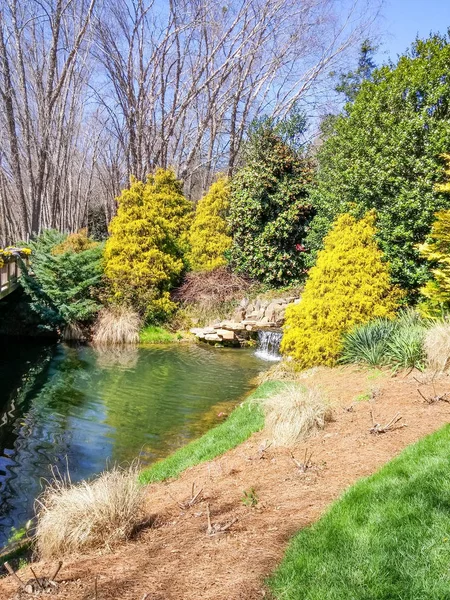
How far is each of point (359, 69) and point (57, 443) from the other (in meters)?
28.6

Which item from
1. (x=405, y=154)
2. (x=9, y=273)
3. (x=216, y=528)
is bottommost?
(x=216, y=528)

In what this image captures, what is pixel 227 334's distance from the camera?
57.1 ft

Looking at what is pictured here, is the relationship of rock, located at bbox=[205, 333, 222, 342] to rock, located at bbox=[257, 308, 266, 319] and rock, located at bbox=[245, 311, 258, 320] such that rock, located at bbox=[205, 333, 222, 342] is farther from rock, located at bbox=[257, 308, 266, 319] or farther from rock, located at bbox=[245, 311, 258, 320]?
rock, located at bbox=[257, 308, 266, 319]

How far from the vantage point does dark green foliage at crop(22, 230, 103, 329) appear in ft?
59.1

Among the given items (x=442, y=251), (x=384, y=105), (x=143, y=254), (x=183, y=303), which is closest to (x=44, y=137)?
(x=143, y=254)

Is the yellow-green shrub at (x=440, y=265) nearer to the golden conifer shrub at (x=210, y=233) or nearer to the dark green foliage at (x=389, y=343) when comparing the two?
the dark green foliage at (x=389, y=343)

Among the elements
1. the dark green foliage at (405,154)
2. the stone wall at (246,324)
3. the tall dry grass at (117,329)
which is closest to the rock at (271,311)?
the stone wall at (246,324)

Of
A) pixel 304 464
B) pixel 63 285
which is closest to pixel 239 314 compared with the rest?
pixel 63 285

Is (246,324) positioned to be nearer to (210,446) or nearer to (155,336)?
(155,336)

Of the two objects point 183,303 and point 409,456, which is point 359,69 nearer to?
point 183,303

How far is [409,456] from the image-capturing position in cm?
480

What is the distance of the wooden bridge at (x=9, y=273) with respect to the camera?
15.1m

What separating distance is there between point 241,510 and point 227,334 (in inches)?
505

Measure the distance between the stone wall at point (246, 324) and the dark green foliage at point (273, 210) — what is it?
186cm
